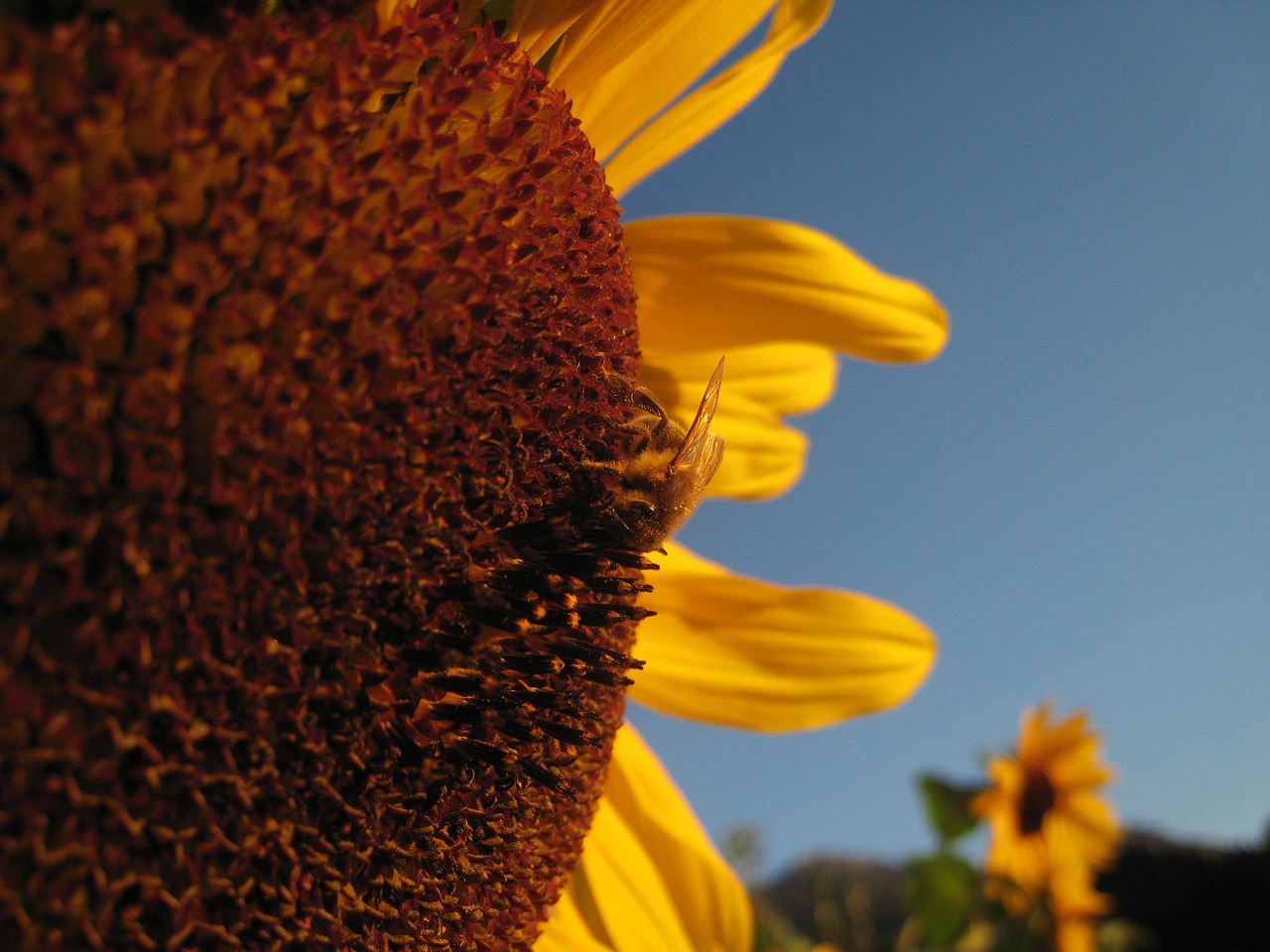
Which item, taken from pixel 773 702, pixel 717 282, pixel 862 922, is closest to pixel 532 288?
pixel 717 282

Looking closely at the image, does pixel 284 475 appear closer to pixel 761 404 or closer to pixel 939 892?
pixel 761 404

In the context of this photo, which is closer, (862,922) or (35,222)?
(35,222)

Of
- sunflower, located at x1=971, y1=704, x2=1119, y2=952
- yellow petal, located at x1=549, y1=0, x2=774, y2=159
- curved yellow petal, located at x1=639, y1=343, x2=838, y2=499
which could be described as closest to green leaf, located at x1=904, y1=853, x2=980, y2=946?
sunflower, located at x1=971, y1=704, x2=1119, y2=952

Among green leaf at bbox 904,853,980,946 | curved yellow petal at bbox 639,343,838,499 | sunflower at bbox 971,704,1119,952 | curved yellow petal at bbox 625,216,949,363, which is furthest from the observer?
sunflower at bbox 971,704,1119,952

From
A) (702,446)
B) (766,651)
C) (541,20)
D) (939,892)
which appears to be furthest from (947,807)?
(541,20)

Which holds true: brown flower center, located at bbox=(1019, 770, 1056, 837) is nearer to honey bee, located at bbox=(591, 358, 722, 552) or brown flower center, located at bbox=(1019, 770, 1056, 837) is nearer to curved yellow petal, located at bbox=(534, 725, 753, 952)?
curved yellow petal, located at bbox=(534, 725, 753, 952)

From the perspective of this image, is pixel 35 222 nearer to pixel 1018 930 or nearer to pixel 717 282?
pixel 717 282

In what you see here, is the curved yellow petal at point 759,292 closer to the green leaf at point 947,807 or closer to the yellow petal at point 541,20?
the yellow petal at point 541,20
